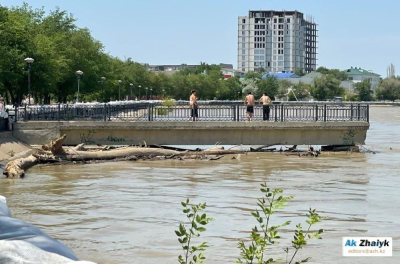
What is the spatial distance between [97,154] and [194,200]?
34.3 feet

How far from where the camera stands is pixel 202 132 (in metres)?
30.8

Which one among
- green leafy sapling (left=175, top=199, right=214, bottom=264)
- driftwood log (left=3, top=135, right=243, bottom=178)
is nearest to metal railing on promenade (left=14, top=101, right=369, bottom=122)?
driftwood log (left=3, top=135, right=243, bottom=178)

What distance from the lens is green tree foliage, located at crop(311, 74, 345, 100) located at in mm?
195000

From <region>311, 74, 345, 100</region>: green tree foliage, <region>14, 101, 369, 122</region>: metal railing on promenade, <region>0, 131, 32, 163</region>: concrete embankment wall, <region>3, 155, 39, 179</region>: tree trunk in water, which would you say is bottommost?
<region>3, 155, 39, 179</region>: tree trunk in water

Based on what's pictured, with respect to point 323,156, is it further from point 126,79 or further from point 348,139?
point 126,79

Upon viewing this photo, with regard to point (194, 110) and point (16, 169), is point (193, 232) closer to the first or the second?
point (16, 169)

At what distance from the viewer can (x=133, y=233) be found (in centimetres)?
1334

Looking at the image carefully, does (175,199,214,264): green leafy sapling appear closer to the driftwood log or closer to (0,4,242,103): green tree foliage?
the driftwood log

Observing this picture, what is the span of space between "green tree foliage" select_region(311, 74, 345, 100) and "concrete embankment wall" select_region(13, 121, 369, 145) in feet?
545

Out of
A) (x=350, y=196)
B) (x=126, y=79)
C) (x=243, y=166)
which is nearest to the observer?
(x=350, y=196)

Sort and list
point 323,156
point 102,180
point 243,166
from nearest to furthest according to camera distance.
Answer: point 102,180
point 243,166
point 323,156

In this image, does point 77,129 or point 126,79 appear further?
point 126,79

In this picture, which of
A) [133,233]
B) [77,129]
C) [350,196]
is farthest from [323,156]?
[133,233]

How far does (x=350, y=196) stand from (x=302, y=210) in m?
2.84
